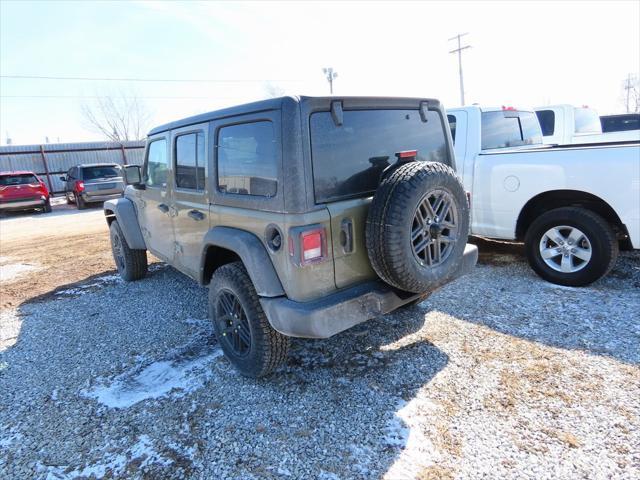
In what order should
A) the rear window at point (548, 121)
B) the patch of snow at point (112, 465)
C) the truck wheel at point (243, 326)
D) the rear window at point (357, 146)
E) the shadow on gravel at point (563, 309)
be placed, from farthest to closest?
1. the rear window at point (548, 121)
2. the shadow on gravel at point (563, 309)
3. the truck wheel at point (243, 326)
4. the rear window at point (357, 146)
5. the patch of snow at point (112, 465)

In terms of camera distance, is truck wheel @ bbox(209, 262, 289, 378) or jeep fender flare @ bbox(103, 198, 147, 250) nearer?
truck wheel @ bbox(209, 262, 289, 378)

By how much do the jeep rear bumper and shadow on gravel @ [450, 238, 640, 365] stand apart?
1.30m

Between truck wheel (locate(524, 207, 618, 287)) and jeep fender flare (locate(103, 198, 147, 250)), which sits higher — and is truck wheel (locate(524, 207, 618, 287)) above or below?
below

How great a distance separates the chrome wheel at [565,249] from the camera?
4117 mm

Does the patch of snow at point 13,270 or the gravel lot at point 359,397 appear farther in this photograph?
the patch of snow at point 13,270

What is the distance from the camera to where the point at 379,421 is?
96.8 inches

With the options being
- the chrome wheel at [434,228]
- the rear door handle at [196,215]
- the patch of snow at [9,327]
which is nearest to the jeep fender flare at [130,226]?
the patch of snow at [9,327]

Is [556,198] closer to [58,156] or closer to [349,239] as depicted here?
[349,239]

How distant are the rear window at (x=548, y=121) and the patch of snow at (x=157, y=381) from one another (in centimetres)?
789

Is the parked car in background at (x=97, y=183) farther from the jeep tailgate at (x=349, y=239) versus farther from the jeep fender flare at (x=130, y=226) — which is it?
the jeep tailgate at (x=349, y=239)

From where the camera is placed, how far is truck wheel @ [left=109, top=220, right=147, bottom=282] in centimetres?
523

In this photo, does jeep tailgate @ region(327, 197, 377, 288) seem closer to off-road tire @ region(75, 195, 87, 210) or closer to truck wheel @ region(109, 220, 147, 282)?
truck wheel @ region(109, 220, 147, 282)

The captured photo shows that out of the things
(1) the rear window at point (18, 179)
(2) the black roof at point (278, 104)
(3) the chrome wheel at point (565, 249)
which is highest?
(1) the rear window at point (18, 179)

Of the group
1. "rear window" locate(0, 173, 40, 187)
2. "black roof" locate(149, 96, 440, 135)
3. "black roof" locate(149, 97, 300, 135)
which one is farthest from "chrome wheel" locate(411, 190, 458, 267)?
"rear window" locate(0, 173, 40, 187)
